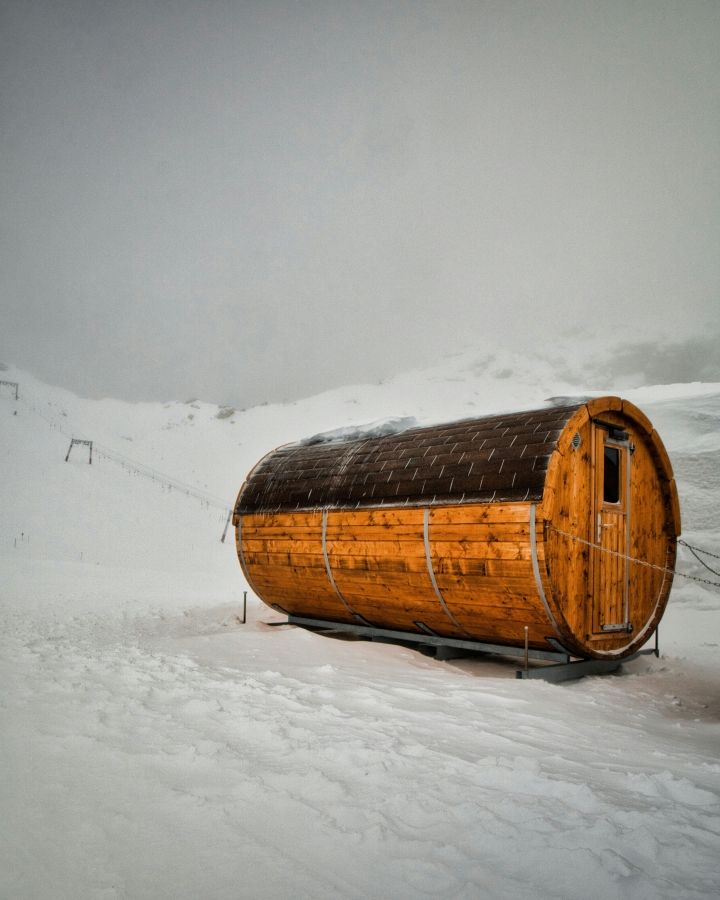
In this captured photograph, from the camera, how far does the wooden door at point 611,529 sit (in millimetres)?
6906

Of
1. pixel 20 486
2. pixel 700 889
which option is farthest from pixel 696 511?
pixel 20 486

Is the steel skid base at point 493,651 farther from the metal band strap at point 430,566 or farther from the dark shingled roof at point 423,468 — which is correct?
the dark shingled roof at point 423,468

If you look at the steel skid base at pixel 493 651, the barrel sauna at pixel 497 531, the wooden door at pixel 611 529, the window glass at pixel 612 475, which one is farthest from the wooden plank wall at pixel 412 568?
the window glass at pixel 612 475

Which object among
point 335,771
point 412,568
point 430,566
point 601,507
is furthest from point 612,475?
point 335,771

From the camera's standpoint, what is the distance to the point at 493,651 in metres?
7.00

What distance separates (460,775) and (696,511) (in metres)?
10.2

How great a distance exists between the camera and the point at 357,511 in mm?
7805

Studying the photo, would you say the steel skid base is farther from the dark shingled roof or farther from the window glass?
the window glass

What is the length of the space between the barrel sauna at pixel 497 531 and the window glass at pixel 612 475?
0.06 feet

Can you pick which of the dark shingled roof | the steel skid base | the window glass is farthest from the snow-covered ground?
the window glass

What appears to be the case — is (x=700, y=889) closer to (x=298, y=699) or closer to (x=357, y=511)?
(x=298, y=699)

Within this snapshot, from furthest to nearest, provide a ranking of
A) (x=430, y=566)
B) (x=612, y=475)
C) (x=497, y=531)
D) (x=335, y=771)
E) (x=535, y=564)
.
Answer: (x=612, y=475) → (x=430, y=566) → (x=497, y=531) → (x=535, y=564) → (x=335, y=771)

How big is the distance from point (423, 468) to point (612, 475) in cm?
209

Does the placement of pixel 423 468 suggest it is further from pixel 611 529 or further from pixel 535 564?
pixel 611 529
